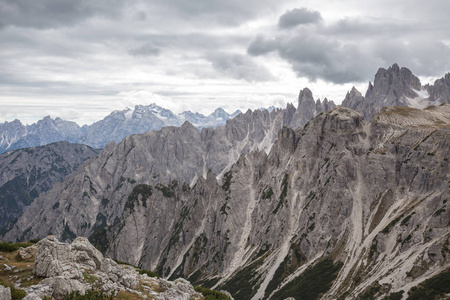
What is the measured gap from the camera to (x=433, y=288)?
177 metres

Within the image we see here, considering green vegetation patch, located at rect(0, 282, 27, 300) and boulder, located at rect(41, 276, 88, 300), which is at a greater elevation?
green vegetation patch, located at rect(0, 282, 27, 300)

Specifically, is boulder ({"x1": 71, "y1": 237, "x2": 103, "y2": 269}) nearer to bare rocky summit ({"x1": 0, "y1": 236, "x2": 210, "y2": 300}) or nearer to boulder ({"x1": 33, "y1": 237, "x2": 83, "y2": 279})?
bare rocky summit ({"x1": 0, "y1": 236, "x2": 210, "y2": 300})

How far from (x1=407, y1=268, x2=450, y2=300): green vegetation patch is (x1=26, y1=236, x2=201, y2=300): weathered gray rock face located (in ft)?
502

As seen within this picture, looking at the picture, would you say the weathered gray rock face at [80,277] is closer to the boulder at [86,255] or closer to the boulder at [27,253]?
the boulder at [86,255]

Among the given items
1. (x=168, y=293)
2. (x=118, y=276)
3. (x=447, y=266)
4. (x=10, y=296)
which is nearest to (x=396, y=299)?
(x=447, y=266)

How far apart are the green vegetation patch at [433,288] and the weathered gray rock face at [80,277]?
502 feet

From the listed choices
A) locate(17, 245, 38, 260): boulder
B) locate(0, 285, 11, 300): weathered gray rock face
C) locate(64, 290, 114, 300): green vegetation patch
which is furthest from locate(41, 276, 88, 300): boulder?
locate(17, 245, 38, 260): boulder

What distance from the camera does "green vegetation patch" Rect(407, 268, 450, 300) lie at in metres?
172

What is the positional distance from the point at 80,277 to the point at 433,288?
7586 inches

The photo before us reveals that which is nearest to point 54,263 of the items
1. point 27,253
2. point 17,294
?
point 17,294

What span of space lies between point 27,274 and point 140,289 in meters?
24.7

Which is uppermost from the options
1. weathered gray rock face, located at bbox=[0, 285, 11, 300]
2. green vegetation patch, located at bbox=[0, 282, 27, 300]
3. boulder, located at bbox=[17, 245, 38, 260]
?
weathered gray rock face, located at bbox=[0, 285, 11, 300]

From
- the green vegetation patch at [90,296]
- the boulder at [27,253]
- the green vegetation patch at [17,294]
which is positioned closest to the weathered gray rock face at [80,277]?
the green vegetation patch at [90,296]

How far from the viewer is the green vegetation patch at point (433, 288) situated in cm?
17200
